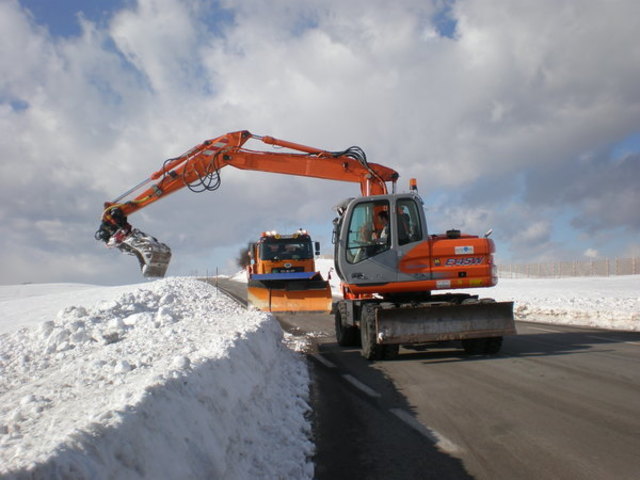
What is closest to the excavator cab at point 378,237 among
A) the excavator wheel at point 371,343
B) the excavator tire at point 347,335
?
the excavator wheel at point 371,343

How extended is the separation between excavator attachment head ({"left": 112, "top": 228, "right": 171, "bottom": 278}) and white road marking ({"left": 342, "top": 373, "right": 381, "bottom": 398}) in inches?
242

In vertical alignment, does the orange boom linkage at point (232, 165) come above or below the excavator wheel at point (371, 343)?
above

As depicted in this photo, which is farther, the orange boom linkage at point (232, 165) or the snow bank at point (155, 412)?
the orange boom linkage at point (232, 165)

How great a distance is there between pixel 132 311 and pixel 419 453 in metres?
12.0

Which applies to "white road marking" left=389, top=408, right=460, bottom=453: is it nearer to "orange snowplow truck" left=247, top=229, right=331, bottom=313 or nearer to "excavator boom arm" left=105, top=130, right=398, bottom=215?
"excavator boom arm" left=105, top=130, right=398, bottom=215

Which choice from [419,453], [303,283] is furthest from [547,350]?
[303,283]

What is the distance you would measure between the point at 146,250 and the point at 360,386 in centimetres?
705

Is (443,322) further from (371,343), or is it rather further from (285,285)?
(285,285)

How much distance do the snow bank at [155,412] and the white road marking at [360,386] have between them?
73cm

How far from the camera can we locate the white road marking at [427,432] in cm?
497

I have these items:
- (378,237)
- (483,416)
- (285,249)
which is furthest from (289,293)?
(483,416)

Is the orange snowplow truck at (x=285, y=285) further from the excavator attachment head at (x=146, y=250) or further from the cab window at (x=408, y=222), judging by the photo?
the cab window at (x=408, y=222)

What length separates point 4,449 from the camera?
325 cm

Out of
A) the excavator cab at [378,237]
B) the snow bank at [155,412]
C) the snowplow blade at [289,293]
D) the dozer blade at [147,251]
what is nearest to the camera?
the snow bank at [155,412]
